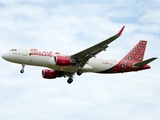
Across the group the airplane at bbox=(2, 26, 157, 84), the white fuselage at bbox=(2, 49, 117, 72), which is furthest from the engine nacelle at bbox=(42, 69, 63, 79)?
the white fuselage at bbox=(2, 49, 117, 72)

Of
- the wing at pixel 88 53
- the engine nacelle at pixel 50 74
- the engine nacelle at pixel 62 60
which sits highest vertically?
the wing at pixel 88 53

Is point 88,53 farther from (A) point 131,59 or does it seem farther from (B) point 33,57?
(A) point 131,59

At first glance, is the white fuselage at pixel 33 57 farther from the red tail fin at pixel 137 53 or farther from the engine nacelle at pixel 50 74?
the red tail fin at pixel 137 53

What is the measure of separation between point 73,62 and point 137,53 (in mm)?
12262

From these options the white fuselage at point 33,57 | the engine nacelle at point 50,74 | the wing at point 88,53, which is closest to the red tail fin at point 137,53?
the wing at point 88,53

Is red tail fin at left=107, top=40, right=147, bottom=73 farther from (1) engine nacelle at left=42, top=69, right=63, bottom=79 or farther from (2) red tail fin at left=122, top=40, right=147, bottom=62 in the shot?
(1) engine nacelle at left=42, top=69, right=63, bottom=79

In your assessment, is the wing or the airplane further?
the airplane

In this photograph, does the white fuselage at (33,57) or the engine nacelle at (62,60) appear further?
the white fuselage at (33,57)

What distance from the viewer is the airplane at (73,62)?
57906 millimetres

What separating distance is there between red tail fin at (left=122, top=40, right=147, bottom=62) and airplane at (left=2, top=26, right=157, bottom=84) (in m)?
0.17

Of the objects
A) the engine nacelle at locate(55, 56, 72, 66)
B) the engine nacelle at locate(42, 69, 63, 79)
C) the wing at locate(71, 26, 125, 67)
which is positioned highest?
the wing at locate(71, 26, 125, 67)

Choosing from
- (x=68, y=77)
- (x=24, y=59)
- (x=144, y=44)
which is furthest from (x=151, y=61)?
(x=24, y=59)

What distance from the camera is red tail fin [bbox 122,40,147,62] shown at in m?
65.4

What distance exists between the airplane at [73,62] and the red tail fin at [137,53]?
0.17 metres
